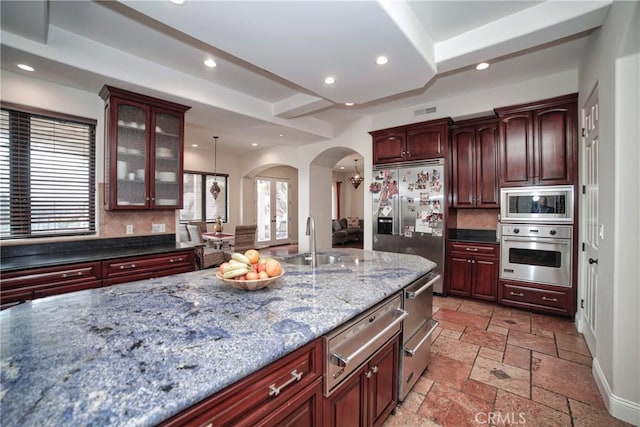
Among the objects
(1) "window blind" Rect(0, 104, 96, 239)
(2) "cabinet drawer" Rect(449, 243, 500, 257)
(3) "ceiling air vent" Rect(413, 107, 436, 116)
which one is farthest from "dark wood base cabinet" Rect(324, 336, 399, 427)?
(3) "ceiling air vent" Rect(413, 107, 436, 116)

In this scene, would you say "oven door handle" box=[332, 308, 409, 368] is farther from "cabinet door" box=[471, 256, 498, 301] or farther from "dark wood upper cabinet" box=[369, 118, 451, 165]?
"dark wood upper cabinet" box=[369, 118, 451, 165]

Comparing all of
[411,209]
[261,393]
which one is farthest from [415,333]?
[411,209]

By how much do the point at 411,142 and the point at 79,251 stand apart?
4.44 meters

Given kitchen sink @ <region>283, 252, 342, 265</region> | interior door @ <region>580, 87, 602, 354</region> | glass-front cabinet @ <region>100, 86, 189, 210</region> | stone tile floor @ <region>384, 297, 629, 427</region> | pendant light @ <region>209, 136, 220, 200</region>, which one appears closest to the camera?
stone tile floor @ <region>384, 297, 629, 427</region>

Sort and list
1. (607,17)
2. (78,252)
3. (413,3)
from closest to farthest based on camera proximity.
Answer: (607,17) → (413,3) → (78,252)

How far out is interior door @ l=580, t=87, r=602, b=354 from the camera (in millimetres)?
2451

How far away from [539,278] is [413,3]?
3.35 meters

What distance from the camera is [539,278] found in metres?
3.46

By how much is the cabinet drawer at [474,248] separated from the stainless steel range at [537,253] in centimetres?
9

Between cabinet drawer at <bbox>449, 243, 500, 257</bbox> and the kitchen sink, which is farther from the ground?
the kitchen sink

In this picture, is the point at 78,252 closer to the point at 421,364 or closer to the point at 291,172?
the point at 421,364

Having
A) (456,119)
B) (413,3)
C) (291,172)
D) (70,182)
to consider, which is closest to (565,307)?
(456,119)

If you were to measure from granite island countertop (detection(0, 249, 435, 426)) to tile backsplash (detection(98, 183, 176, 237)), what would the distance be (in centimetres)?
211
